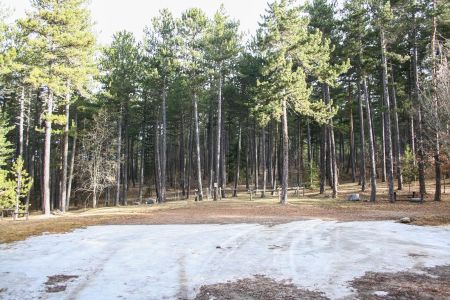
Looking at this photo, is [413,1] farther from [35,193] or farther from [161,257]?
[35,193]

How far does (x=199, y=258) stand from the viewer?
30.5ft

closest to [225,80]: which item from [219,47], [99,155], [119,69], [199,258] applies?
[219,47]

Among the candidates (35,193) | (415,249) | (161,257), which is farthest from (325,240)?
(35,193)

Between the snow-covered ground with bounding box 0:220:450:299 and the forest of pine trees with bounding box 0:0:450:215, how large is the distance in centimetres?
795

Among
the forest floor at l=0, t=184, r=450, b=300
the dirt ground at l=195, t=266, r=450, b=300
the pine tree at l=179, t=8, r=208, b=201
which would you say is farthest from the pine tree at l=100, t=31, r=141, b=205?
the dirt ground at l=195, t=266, r=450, b=300

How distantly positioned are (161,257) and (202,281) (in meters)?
2.39

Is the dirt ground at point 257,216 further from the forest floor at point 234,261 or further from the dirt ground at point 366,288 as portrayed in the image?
the dirt ground at point 366,288

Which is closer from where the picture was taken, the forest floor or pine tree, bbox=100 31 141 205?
the forest floor

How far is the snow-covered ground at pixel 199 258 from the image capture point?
7.05 meters

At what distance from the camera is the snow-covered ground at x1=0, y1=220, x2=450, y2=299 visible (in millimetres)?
7047

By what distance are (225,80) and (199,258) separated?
100 ft

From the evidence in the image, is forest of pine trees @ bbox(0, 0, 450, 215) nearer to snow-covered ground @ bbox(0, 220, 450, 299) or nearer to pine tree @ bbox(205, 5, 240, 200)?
pine tree @ bbox(205, 5, 240, 200)

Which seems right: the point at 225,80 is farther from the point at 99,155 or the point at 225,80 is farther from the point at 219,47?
the point at 99,155

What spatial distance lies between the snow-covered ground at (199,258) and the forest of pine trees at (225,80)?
7.95 meters
